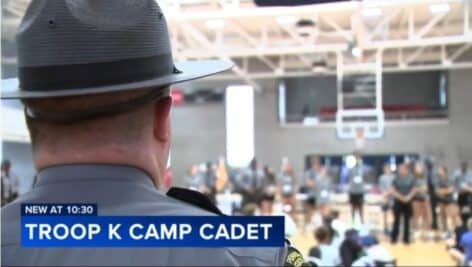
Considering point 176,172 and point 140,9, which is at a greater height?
point 140,9

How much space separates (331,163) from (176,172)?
3.57 meters

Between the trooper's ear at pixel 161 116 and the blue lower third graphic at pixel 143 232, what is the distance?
90 millimetres

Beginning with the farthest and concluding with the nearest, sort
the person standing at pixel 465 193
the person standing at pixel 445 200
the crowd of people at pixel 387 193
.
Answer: the person standing at pixel 445 200
the crowd of people at pixel 387 193
the person standing at pixel 465 193

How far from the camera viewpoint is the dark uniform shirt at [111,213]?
1.80 feet

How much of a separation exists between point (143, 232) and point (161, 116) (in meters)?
0.12

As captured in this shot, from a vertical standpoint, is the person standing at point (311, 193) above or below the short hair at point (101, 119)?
below

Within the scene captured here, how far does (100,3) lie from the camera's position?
64cm

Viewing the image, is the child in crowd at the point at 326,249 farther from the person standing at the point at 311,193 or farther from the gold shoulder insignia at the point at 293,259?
the person standing at the point at 311,193

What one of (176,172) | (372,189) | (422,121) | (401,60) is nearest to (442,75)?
(422,121)

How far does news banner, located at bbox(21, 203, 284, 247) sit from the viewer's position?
579 millimetres

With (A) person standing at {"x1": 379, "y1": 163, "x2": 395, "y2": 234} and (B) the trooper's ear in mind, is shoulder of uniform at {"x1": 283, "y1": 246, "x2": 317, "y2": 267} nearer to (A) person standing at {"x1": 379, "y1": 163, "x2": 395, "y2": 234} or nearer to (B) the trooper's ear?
(B) the trooper's ear

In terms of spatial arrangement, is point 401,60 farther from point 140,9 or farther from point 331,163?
point 140,9

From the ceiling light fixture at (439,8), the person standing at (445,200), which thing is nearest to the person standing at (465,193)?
the person standing at (445,200)

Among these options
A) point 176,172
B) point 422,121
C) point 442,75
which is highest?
point 442,75
